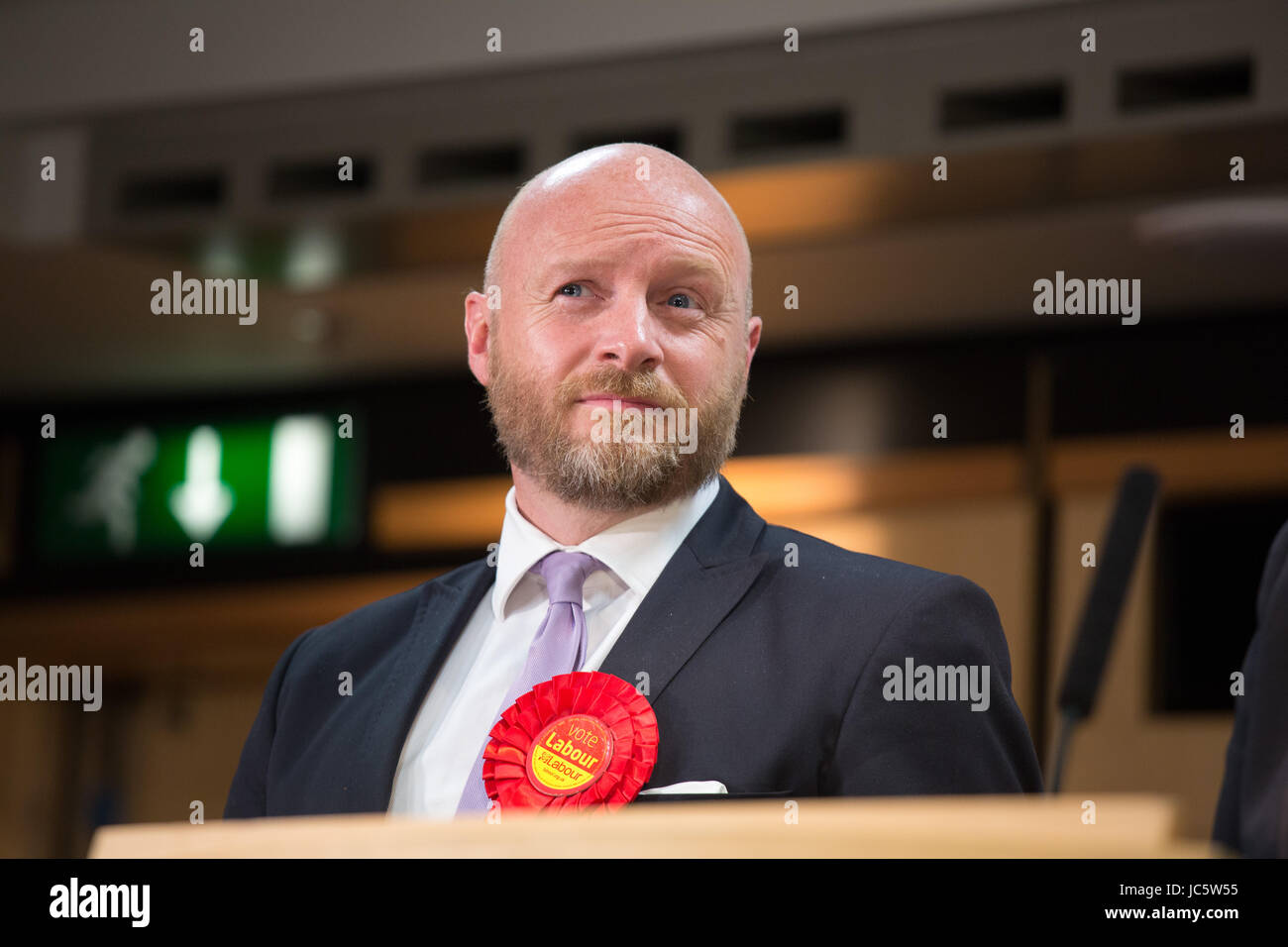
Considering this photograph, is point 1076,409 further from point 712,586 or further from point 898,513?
point 712,586

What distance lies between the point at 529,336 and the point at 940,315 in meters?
2.83

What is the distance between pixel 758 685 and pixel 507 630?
314 millimetres

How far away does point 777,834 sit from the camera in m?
0.87

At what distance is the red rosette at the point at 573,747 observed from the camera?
1459 mm

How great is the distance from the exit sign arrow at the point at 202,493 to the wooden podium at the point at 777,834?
4.37 m

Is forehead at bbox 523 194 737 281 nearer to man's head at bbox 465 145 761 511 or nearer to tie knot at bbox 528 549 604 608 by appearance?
man's head at bbox 465 145 761 511

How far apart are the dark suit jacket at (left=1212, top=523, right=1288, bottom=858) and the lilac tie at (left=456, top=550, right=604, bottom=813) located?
63 centimetres
